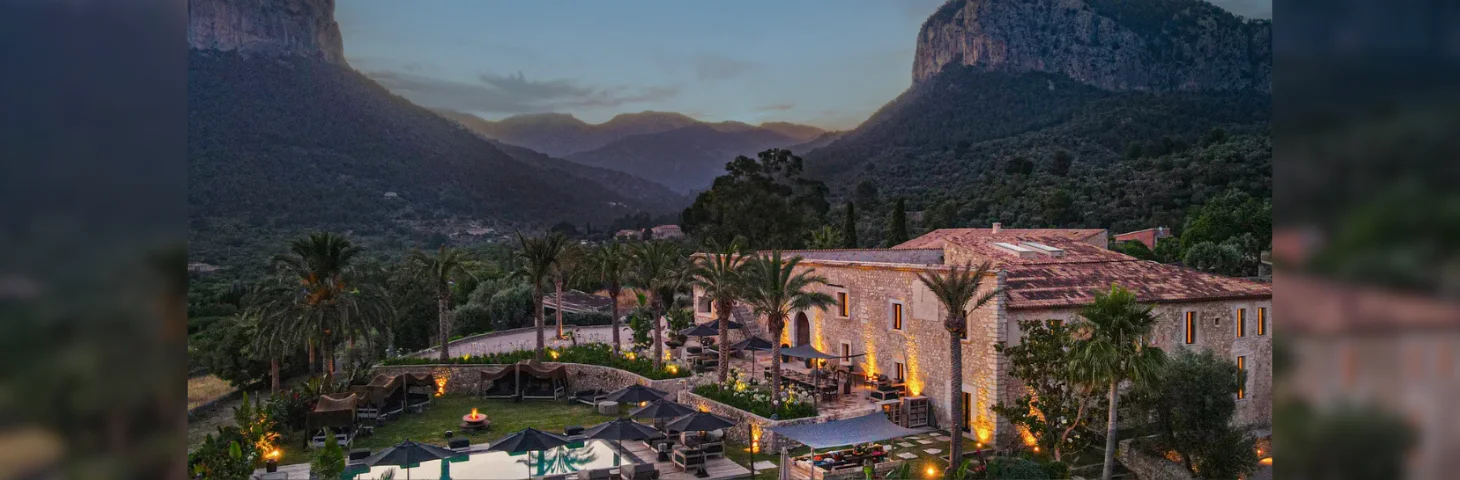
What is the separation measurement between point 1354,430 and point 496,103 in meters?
99.4

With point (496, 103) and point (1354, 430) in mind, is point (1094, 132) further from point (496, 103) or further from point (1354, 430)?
point (1354, 430)

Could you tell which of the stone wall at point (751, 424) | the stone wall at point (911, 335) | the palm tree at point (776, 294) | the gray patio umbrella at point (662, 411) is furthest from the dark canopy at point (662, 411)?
the stone wall at point (911, 335)

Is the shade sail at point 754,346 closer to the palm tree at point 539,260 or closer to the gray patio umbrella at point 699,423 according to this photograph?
the palm tree at point 539,260

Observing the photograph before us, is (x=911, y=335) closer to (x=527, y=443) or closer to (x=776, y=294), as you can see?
(x=776, y=294)

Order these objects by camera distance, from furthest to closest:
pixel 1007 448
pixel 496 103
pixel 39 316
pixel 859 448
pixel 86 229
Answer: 1. pixel 496 103
2. pixel 1007 448
3. pixel 859 448
4. pixel 86 229
5. pixel 39 316

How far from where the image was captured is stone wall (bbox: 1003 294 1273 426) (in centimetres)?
1938

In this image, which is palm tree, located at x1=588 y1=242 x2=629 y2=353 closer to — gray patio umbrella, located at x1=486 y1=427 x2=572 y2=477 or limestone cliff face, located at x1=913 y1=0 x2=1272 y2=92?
gray patio umbrella, located at x1=486 y1=427 x2=572 y2=477

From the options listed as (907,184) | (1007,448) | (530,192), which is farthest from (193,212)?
(1007,448)

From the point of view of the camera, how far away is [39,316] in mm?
1430

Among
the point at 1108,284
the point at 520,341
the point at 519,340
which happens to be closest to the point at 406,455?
the point at 1108,284

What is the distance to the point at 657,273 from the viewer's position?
88.9 feet

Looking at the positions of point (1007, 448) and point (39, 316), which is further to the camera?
point (1007, 448)

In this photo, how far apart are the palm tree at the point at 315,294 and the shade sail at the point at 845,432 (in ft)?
45.3

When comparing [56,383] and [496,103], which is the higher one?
[496,103]
